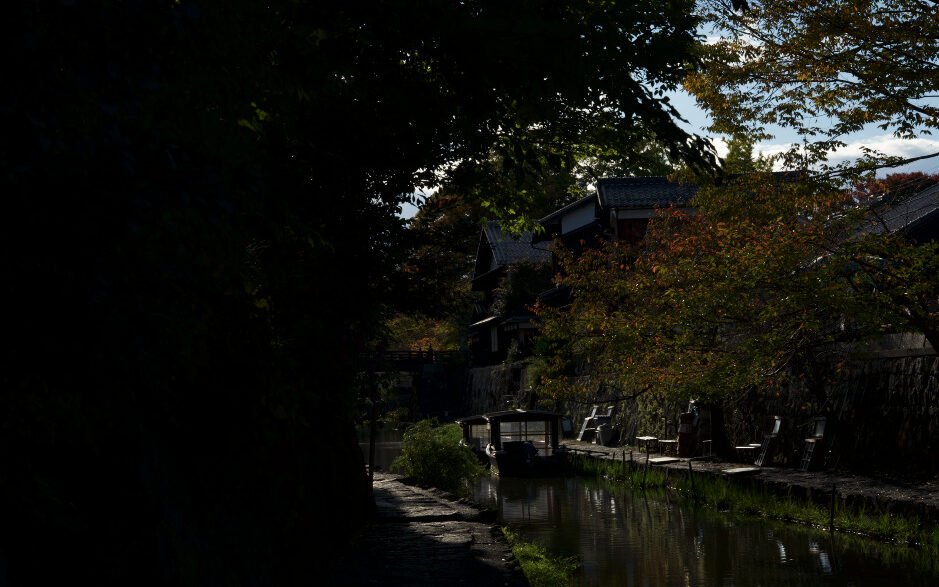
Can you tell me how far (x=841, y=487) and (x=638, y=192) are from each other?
18787 millimetres

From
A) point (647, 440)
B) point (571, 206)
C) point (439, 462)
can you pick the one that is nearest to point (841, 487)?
point (439, 462)

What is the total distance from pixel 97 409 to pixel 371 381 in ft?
25.9

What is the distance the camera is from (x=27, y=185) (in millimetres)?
2785

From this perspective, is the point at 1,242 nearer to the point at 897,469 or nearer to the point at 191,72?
the point at 191,72

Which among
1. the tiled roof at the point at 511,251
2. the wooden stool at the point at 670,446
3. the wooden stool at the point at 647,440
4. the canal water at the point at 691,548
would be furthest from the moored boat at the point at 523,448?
the tiled roof at the point at 511,251

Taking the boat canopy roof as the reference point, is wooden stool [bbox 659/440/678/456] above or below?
below

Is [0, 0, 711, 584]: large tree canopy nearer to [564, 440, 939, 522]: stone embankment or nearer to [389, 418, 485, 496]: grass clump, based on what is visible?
[564, 440, 939, 522]: stone embankment

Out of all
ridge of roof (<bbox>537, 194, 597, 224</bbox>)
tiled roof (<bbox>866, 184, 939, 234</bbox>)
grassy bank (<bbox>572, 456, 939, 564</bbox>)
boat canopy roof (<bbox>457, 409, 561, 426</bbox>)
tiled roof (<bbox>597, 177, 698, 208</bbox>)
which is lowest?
grassy bank (<bbox>572, 456, 939, 564</bbox>)

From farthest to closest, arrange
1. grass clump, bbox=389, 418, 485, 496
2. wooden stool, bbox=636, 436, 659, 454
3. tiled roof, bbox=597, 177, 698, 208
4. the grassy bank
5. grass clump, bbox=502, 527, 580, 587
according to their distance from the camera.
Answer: tiled roof, bbox=597, 177, 698, 208
wooden stool, bbox=636, 436, 659, 454
grass clump, bbox=389, 418, 485, 496
the grassy bank
grass clump, bbox=502, 527, 580, 587

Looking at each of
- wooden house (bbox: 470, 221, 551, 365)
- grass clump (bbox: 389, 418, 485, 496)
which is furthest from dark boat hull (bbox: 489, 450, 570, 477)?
wooden house (bbox: 470, 221, 551, 365)

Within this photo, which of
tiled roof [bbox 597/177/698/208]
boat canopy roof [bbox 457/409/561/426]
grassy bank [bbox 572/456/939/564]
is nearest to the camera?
grassy bank [bbox 572/456/939/564]

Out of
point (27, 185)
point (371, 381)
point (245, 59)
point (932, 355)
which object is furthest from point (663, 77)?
point (932, 355)

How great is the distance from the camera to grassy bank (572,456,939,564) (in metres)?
11.8

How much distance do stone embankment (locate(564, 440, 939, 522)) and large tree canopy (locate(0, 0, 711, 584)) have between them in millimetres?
8106
